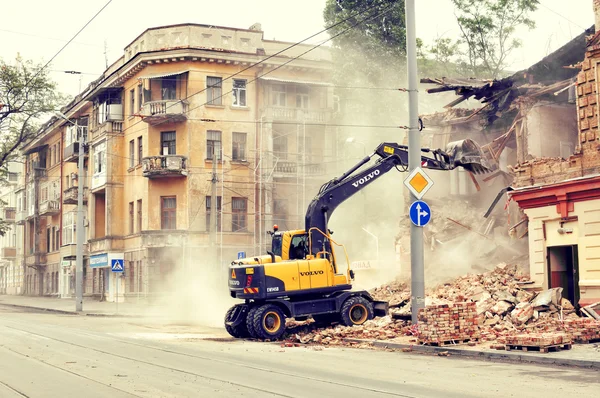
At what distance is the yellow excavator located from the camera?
20828 mm

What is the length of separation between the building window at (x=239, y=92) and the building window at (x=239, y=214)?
601cm

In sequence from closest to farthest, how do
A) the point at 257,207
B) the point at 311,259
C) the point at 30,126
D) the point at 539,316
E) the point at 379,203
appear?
1. the point at 539,316
2. the point at 311,259
3. the point at 379,203
4. the point at 257,207
5. the point at 30,126

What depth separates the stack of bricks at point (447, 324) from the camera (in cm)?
1716

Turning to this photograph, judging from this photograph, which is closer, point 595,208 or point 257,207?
point 595,208

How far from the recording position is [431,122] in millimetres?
31859

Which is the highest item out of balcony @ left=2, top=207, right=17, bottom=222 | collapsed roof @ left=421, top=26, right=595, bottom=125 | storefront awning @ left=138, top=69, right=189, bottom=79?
storefront awning @ left=138, top=69, right=189, bottom=79

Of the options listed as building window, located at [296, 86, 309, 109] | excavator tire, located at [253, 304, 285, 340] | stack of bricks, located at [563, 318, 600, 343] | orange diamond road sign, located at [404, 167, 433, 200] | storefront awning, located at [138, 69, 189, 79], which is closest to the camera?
stack of bricks, located at [563, 318, 600, 343]

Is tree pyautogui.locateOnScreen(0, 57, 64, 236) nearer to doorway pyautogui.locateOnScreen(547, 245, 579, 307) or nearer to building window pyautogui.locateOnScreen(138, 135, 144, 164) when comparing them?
building window pyautogui.locateOnScreen(138, 135, 144, 164)

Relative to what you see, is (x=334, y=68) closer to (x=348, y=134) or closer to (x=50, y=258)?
(x=348, y=134)

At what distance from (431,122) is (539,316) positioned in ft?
44.1

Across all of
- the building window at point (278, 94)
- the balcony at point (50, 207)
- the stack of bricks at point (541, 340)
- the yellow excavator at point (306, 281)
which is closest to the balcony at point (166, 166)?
the building window at point (278, 94)

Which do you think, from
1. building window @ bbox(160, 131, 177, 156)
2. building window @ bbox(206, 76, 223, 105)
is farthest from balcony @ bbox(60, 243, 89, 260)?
building window @ bbox(206, 76, 223, 105)

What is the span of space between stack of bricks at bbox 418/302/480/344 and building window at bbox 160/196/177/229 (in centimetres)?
3162

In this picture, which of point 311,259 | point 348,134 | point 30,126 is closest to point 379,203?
point 348,134
